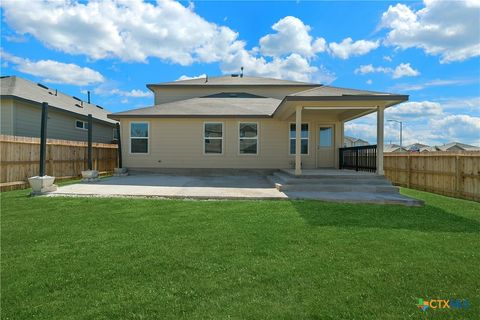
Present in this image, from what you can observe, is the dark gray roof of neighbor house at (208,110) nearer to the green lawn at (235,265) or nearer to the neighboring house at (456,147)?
the green lawn at (235,265)

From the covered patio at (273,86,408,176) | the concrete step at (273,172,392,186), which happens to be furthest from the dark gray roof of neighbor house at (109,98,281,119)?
the concrete step at (273,172,392,186)

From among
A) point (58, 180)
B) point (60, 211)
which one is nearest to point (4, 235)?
point (60, 211)

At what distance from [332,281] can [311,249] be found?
0.83 metres

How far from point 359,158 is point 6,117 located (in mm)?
15562

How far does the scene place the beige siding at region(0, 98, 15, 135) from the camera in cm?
1207

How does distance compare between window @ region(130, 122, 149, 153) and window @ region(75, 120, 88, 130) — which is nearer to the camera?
window @ region(130, 122, 149, 153)

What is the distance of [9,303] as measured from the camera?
2.29m

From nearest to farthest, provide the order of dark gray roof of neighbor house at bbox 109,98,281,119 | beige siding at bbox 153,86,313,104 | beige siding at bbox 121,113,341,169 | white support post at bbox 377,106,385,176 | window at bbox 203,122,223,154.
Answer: white support post at bbox 377,106,385,176 < dark gray roof of neighbor house at bbox 109,98,281,119 < beige siding at bbox 121,113,341,169 < window at bbox 203,122,223,154 < beige siding at bbox 153,86,313,104

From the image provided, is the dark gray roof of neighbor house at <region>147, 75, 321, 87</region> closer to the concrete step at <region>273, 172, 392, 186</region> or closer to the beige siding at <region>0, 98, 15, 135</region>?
the beige siding at <region>0, 98, 15, 135</region>

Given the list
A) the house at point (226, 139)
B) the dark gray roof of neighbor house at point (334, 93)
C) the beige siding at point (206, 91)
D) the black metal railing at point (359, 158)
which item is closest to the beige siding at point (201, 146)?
the house at point (226, 139)

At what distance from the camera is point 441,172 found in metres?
9.07

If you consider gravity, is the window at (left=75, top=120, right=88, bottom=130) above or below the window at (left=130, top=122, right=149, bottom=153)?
above

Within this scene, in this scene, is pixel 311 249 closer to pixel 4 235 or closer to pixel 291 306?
pixel 291 306

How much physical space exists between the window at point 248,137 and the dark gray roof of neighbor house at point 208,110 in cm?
56
